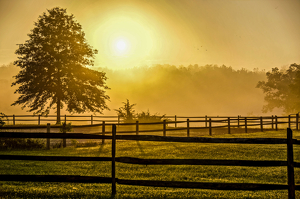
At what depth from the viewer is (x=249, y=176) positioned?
11.4m

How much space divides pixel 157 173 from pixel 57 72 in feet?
118

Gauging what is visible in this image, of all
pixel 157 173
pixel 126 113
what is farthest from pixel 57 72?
pixel 157 173

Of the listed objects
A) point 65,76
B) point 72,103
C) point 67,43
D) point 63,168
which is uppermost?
point 67,43

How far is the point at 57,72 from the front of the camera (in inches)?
1740

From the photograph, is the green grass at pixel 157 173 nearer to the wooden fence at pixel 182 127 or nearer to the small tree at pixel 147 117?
the wooden fence at pixel 182 127

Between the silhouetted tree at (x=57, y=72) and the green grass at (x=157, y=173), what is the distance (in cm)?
2602

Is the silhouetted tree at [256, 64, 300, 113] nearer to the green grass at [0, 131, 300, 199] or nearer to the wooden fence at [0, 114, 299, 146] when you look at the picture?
the wooden fence at [0, 114, 299, 146]

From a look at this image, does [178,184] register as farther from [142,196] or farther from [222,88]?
[222,88]

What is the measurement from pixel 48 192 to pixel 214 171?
21.3ft

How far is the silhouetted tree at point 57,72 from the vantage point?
4347 cm

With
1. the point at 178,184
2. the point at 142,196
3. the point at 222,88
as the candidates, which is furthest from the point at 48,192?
the point at 222,88

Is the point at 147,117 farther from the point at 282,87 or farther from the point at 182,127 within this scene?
the point at 282,87

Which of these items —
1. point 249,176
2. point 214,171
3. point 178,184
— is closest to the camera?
point 178,184

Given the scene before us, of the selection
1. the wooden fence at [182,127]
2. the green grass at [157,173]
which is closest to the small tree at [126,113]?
the wooden fence at [182,127]
